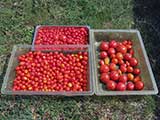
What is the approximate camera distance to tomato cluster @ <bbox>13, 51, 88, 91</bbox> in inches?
93.2

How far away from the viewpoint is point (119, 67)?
2.64 meters

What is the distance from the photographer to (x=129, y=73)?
8.39ft

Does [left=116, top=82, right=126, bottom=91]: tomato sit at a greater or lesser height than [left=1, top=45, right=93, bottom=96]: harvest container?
lesser

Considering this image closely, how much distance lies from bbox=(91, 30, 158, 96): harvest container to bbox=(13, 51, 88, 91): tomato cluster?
129 millimetres

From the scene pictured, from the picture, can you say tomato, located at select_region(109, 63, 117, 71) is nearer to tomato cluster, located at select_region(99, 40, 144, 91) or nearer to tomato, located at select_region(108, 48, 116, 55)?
tomato cluster, located at select_region(99, 40, 144, 91)

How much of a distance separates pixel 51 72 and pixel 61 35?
48 cm

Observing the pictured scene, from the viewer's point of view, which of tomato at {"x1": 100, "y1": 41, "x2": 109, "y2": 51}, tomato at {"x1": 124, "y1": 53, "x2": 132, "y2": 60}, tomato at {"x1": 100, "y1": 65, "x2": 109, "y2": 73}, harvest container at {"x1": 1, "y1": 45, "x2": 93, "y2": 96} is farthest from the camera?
tomato at {"x1": 100, "y1": 41, "x2": 109, "y2": 51}

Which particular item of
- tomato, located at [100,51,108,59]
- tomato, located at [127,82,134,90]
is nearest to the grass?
tomato, located at [127,82,134,90]

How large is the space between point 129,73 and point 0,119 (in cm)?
119

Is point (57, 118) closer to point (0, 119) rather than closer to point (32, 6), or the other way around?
point (0, 119)

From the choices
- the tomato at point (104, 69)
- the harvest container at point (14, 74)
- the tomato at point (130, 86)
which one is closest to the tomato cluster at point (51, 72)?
the harvest container at point (14, 74)

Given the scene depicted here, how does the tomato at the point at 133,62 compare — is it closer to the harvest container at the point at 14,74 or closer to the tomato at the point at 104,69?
the tomato at the point at 104,69

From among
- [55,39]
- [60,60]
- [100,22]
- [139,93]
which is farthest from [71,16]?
[139,93]

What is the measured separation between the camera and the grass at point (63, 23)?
7.61ft
